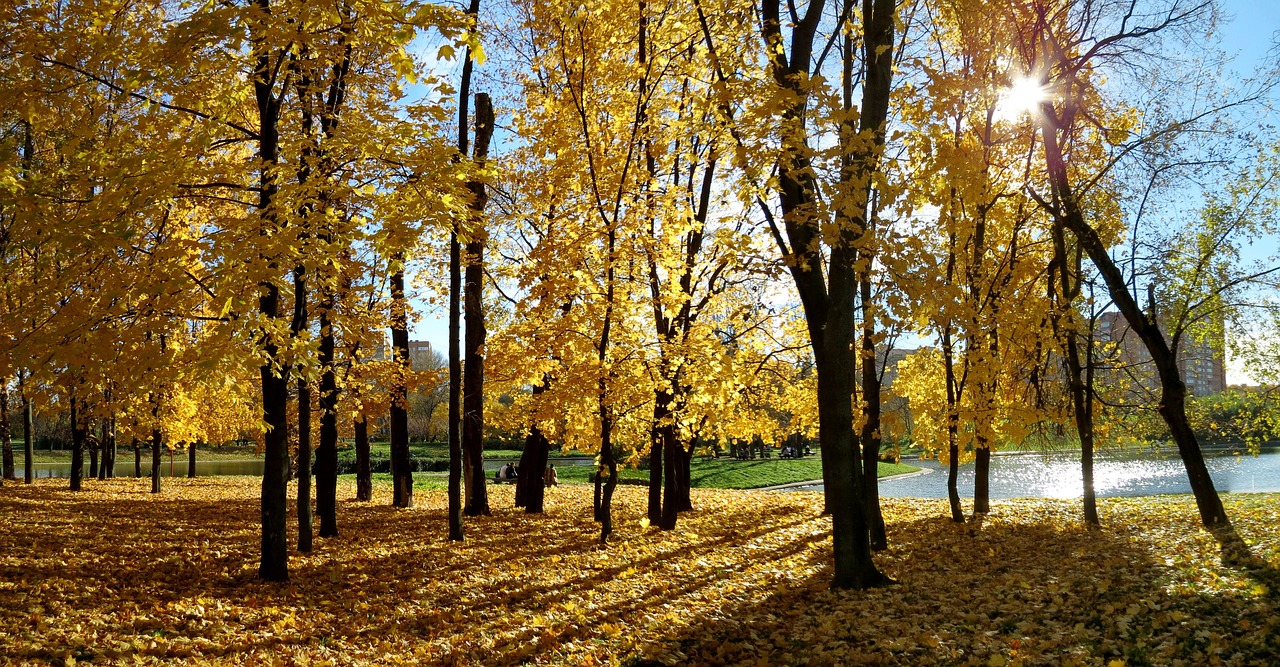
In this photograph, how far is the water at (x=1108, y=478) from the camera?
24.7m

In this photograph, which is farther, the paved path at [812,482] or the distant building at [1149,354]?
the paved path at [812,482]

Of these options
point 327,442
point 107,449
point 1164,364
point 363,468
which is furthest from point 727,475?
point 327,442

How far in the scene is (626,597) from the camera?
7.20 metres

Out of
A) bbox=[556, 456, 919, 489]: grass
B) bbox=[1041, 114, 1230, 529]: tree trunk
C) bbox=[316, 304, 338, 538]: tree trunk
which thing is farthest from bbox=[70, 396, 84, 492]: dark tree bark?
bbox=[1041, 114, 1230, 529]: tree trunk

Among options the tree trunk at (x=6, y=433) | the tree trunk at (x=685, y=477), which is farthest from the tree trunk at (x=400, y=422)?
the tree trunk at (x=6, y=433)

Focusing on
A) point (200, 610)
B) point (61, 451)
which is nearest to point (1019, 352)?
point (200, 610)

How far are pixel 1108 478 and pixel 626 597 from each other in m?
30.6

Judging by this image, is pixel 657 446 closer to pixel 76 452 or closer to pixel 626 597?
pixel 626 597

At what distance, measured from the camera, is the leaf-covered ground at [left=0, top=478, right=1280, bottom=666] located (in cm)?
521

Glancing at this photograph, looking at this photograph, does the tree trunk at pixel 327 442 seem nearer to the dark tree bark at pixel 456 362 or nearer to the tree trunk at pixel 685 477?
the dark tree bark at pixel 456 362

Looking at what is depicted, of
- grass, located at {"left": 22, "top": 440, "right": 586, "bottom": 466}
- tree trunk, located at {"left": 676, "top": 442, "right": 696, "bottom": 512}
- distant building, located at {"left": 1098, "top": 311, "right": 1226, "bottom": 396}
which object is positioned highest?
distant building, located at {"left": 1098, "top": 311, "right": 1226, "bottom": 396}

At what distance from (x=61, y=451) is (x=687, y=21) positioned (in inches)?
2891

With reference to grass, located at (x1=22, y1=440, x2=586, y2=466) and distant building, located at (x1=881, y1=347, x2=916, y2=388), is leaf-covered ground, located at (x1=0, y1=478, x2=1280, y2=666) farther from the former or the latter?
grass, located at (x1=22, y1=440, x2=586, y2=466)

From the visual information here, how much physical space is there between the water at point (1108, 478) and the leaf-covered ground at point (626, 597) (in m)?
13.0
